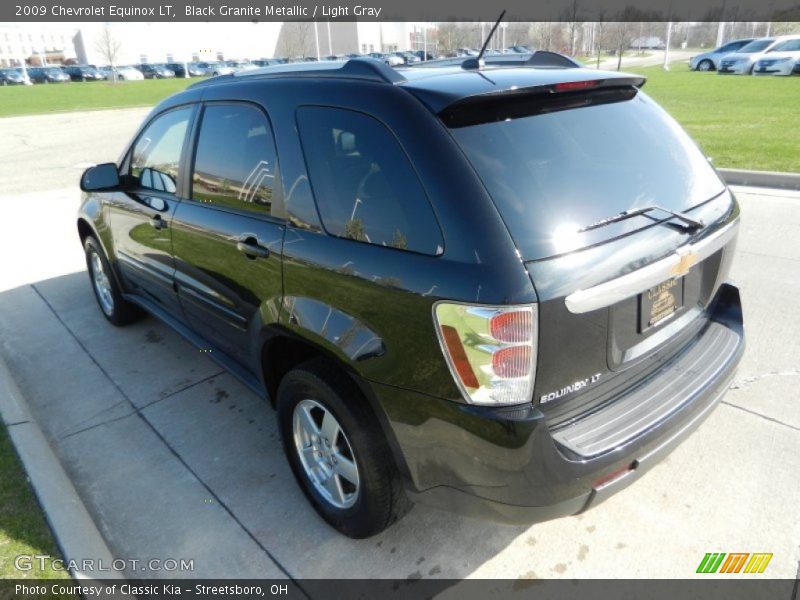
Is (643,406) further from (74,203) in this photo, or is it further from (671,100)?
(671,100)

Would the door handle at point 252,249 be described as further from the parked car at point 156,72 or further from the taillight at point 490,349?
the parked car at point 156,72

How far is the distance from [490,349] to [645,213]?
856 mm

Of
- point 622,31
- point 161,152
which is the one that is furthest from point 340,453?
point 622,31

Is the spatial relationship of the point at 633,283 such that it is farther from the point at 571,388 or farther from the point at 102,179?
the point at 102,179

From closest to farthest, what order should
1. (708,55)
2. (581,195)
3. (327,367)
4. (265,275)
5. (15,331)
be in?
(581,195) → (327,367) → (265,275) → (15,331) → (708,55)

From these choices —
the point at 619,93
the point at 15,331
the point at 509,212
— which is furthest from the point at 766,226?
the point at 15,331

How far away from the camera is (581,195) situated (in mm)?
2033

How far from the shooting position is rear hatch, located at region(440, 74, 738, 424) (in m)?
1.86

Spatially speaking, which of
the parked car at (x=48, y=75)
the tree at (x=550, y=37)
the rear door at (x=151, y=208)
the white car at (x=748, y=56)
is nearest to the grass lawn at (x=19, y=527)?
the rear door at (x=151, y=208)

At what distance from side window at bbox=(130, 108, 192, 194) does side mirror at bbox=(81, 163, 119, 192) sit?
0.12 m

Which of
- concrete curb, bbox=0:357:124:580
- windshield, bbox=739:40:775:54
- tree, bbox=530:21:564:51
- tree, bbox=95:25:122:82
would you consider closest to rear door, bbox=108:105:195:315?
concrete curb, bbox=0:357:124:580

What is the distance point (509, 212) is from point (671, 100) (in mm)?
18774

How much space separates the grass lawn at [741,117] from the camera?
368 inches

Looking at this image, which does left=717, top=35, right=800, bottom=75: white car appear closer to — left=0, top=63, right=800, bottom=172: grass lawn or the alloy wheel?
left=0, top=63, right=800, bottom=172: grass lawn
